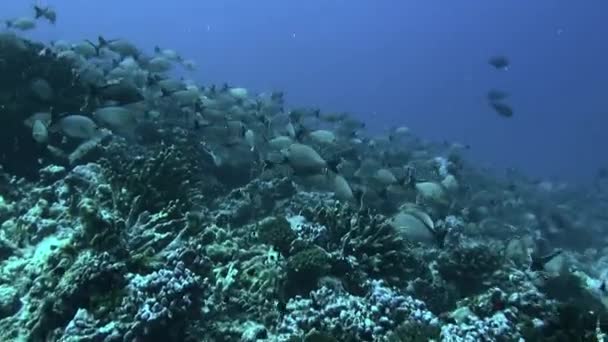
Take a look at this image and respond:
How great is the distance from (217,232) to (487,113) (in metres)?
133

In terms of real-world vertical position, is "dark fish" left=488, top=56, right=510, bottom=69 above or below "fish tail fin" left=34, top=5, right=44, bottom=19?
below

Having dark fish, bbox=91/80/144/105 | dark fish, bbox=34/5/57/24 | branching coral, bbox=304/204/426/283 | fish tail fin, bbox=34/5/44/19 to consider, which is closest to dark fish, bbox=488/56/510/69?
dark fish, bbox=34/5/57/24

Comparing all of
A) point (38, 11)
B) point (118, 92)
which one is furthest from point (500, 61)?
point (118, 92)

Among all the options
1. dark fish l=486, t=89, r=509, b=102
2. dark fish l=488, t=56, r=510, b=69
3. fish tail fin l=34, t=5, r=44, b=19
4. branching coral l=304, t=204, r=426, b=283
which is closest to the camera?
branching coral l=304, t=204, r=426, b=283

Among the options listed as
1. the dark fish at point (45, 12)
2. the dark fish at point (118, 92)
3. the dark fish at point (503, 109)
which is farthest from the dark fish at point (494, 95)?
the dark fish at point (118, 92)

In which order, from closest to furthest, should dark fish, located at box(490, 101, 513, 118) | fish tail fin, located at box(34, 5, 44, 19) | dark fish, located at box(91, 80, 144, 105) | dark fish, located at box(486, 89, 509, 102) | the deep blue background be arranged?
1. dark fish, located at box(91, 80, 144, 105)
2. fish tail fin, located at box(34, 5, 44, 19)
3. dark fish, located at box(490, 101, 513, 118)
4. dark fish, located at box(486, 89, 509, 102)
5. the deep blue background

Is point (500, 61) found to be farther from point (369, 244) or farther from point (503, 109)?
point (369, 244)

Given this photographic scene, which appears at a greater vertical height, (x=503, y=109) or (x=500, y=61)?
(x=500, y=61)

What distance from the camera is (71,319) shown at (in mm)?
4559

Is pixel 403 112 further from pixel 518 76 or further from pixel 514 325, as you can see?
pixel 514 325

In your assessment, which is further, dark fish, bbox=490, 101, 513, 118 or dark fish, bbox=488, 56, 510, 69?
dark fish, bbox=488, 56, 510, 69

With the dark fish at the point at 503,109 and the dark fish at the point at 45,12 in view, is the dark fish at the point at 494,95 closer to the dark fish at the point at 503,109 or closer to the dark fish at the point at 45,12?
the dark fish at the point at 503,109

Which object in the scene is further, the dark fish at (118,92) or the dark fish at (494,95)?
the dark fish at (494,95)

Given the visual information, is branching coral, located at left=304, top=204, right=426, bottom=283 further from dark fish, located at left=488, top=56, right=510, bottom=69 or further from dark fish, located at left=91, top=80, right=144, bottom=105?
dark fish, located at left=488, top=56, right=510, bottom=69
